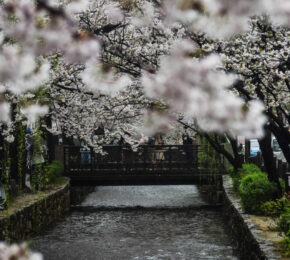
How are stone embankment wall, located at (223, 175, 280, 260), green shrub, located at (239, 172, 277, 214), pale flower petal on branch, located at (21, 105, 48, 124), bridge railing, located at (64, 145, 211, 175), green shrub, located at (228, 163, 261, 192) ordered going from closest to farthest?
pale flower petal on branch, located at (21, 105, 48, 124)
stone embankment wall, located at (223, 175, 280, 260)
green shrub, located at (239, 172, 277, 214)
green shrub, located at (228, 163, 261, 192)
bridge railing, located at (64, 145, 211, 175)

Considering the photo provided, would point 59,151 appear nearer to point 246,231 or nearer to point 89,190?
point 89,190

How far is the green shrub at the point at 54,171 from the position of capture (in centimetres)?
1783

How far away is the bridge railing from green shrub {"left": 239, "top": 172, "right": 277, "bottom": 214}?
7480 mm

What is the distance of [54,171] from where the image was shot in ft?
61.1

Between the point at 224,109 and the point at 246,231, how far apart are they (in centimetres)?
776

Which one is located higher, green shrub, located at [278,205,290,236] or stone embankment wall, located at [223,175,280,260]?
green shrub, located at [278,205,290,236]

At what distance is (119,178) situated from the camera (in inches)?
767

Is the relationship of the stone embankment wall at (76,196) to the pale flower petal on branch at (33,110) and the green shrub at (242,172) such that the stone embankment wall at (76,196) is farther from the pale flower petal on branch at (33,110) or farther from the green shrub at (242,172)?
the pale flower petal on branch at (33,110)

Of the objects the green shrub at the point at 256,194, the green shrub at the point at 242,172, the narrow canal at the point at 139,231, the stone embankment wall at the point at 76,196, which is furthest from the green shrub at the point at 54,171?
the green shrub at the point at 256,194

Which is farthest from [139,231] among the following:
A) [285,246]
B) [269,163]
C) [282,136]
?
[285,246]

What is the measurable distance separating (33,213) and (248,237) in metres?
5.85

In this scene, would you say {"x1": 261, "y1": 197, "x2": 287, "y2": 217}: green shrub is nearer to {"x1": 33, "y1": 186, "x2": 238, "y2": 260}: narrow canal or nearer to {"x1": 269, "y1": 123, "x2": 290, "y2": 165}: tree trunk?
{"x1": 269, "y1": 123, "x2": 290, "y2": 165}: tree trunk

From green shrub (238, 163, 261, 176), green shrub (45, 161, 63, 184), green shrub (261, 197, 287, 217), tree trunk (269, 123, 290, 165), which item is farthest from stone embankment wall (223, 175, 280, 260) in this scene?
green shrub (45, 161, 63, 184)

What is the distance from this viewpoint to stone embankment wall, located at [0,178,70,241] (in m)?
11.2
